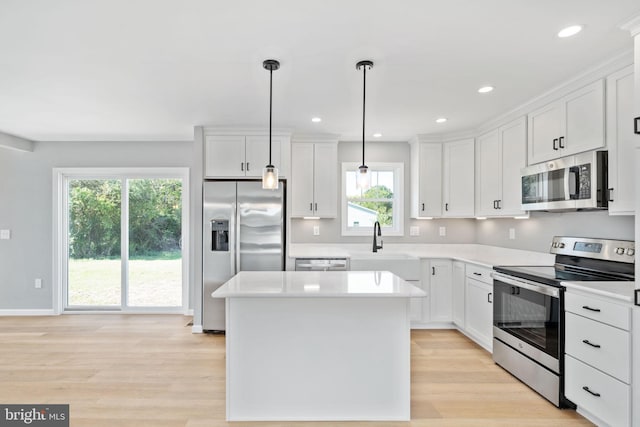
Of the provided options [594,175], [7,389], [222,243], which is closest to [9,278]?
[7,389]

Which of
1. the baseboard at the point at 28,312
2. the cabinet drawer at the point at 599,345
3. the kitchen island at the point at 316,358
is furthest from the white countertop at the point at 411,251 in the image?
the baseboard at the point at 28,312

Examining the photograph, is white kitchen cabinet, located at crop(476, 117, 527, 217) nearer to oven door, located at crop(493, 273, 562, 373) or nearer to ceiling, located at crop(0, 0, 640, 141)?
ceiling, located at crop(0, 0, 640, 141)

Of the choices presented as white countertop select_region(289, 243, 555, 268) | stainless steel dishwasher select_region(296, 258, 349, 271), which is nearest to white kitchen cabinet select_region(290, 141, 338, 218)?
white countertop select_region(289, 243, 555, 268)

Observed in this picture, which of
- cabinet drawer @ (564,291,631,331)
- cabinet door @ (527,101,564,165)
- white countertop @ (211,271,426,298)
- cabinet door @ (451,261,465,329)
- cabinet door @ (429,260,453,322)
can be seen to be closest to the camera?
cabinet drawer @ (564,291,631,331)

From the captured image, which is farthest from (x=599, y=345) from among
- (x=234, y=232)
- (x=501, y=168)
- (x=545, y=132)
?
(x=234, y=232)

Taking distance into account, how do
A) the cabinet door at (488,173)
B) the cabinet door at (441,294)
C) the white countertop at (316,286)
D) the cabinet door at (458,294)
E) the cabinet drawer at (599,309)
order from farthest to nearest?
the cabinet door at (441,294) → the cabinet door at (458,294) → the cabinet door at (488,173) → the white countertop at (316,286) → the cabinet drawer at (599,309)

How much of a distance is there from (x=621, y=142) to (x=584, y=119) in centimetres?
37

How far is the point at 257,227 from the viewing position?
13.6 ft

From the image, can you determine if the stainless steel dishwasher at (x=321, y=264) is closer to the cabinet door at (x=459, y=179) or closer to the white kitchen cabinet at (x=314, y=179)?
the white kitchen cabinet at (x=314, y=179)

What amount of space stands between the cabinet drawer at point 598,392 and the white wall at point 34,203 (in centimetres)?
485

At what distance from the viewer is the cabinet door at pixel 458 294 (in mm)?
4070

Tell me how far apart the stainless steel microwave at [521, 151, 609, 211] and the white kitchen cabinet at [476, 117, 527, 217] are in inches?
9.8

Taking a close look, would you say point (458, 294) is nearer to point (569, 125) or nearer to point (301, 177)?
point (569, 125)

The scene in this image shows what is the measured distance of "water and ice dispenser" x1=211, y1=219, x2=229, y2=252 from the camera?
164 inches
